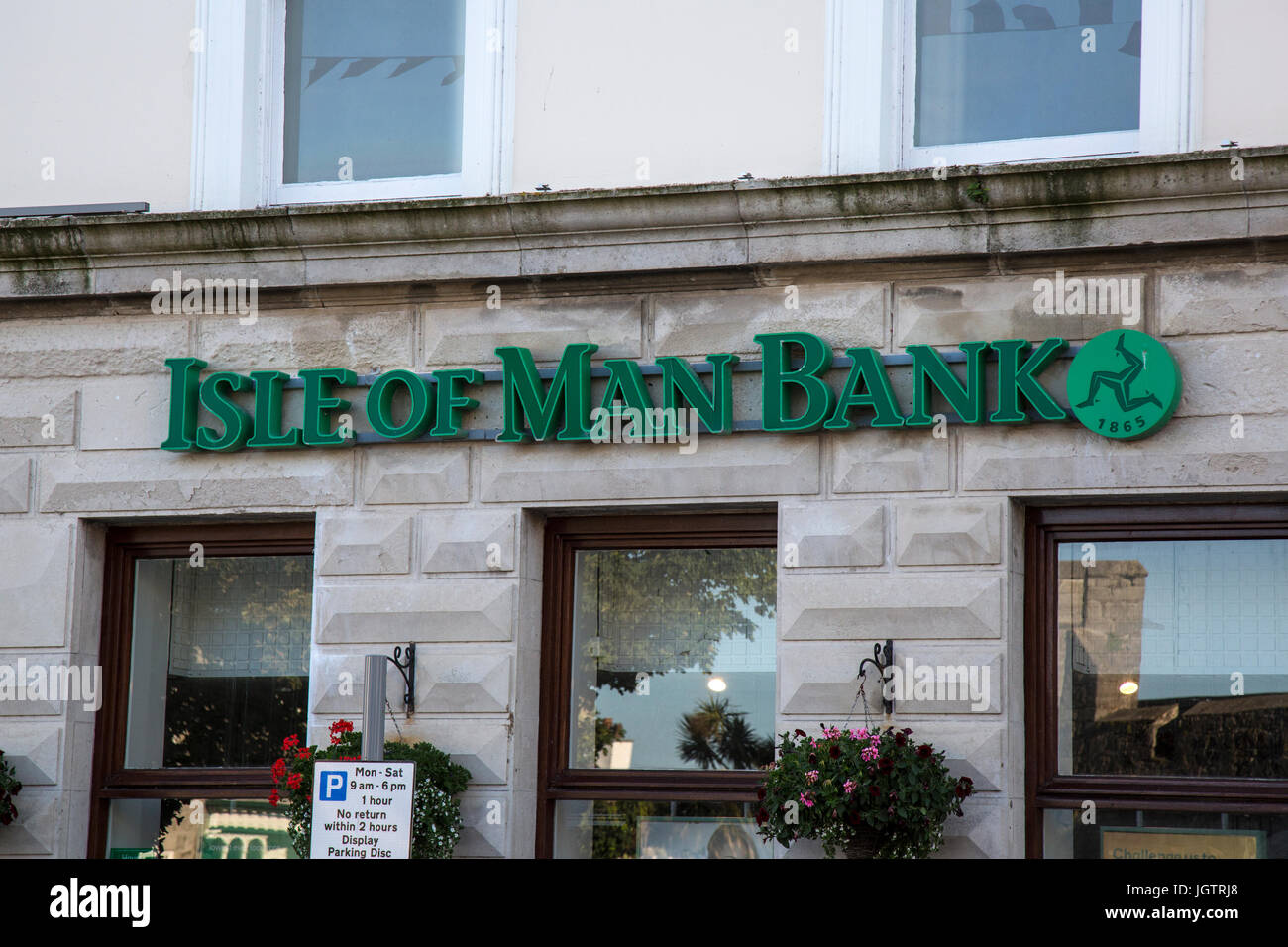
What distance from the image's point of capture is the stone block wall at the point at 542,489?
9.75 meters

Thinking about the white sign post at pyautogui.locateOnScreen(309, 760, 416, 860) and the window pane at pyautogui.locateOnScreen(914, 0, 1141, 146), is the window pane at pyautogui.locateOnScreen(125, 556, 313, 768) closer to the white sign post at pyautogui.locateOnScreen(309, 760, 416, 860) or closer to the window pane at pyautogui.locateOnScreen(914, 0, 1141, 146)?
the white sign post at pyautogui.locateOnScreen(309, 760, 416, 860)

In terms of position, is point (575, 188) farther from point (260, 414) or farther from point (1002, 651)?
point (1002, 651)

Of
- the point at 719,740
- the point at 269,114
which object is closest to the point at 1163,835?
the point at 719,740

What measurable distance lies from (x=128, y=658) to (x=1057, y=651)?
584 centimetres

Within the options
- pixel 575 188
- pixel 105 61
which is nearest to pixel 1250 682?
pixel 575 188

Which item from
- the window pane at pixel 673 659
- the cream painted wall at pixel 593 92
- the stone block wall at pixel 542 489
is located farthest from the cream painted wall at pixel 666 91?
the window pane at pixel 673 659

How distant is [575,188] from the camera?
433 inches

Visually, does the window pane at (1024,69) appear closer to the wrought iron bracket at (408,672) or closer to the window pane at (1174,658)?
the window pane at (1174,658)

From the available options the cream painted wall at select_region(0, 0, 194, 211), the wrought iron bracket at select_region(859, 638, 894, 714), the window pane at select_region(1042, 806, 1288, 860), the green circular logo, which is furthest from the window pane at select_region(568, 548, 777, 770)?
the cream painted wall at select_region(0, 0, 194, 211)

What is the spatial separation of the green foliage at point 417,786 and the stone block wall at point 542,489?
226mm

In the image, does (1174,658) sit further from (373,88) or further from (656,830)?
(373,88)

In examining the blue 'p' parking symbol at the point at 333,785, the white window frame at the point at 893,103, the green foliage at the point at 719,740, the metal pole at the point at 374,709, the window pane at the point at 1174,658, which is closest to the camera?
the blue 'p' parking symbol at the point at 333,785

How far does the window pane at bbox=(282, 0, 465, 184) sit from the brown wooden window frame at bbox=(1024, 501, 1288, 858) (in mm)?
4484

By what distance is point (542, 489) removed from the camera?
10656mm
